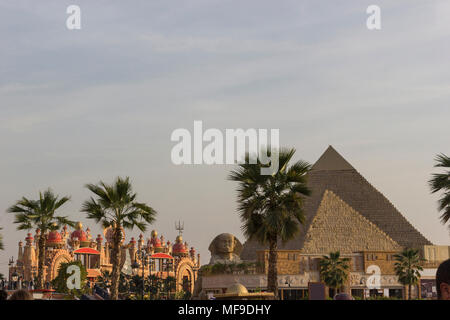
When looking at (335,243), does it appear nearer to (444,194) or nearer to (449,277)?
(444,194)

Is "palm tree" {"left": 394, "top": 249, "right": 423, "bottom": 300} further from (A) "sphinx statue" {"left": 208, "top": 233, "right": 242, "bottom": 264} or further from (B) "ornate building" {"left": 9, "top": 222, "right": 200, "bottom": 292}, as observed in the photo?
(B) "ornate building" {"left": 9, "top": 222, "right": 200, "bottom": 292}

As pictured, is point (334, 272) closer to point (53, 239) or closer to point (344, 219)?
point (344, 219)

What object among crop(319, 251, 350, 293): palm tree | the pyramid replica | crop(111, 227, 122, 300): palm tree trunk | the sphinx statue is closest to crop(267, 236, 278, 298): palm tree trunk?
crop(111, 227, 122, 300): palm tree trunk

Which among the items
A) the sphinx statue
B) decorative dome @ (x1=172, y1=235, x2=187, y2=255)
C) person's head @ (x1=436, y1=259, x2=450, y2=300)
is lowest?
person's head @ (x1=436, y1=259, x2=450, y2=300)

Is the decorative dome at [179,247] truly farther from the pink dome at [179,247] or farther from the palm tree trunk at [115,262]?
the palm tree trunk at [115,262]

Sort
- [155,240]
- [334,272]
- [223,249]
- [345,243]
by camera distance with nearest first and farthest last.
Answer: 1. [334,272]
2. [223,249]
3. [345,243]
4. [155,240]

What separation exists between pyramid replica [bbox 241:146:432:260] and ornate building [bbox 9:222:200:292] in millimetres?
22850

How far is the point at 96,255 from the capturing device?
106 metres

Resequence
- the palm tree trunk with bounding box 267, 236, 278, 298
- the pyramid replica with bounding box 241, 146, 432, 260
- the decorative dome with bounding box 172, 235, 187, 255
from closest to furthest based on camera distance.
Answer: the palm tree trunk with bounding box 267, 236, 278, 298
the pyramid replica with bounding box 241, 146, 432, 260
the decorative dome with bounding box 172, 235, 187, 255

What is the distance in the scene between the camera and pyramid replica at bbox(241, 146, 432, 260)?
69.9m

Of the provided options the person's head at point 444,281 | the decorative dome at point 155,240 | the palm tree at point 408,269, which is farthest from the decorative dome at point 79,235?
the person's head at point 444,281

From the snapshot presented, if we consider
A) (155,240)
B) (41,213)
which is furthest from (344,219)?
(155,240)

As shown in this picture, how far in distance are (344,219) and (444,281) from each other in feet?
216
